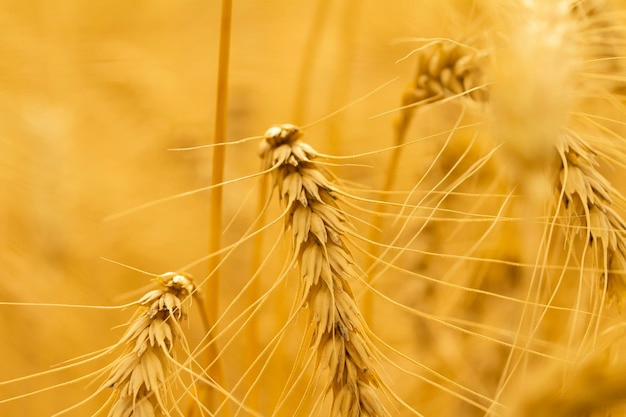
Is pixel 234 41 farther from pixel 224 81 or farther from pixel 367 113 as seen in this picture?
pixel 224 81

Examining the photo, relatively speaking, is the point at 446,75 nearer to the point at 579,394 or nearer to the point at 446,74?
the point at 446,74

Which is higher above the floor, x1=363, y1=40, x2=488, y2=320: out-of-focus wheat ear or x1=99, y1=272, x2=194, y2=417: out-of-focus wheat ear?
x1=363, y1=40, x2=488, y2=320: out-of-focus wheat ear

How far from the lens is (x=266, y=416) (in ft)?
2.89

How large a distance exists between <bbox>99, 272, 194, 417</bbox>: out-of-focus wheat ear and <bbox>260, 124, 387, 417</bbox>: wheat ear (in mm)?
79

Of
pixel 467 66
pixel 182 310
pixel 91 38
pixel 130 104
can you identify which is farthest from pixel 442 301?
pixel 91 38

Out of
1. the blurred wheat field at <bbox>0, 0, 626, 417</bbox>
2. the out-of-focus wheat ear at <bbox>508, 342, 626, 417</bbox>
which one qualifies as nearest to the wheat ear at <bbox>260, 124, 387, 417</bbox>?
the blurred wheat field at <bbox>0, 0, 626, 417</bbox>

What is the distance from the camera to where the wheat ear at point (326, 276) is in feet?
1.32

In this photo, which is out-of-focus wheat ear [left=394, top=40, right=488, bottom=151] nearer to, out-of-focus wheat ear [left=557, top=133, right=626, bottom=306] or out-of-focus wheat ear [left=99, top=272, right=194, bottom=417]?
out-of-focus wheat ear [left=557, top=133, right=626, bottom=306]

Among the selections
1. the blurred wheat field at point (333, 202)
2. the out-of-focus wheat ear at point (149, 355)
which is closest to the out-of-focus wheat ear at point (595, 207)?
the blurred wheat field at point (333, 202)

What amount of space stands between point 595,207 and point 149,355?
0.29 metres

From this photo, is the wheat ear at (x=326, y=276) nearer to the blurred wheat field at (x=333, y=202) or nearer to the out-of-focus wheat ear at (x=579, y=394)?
the blurred wheat field at (x=333, y=202)

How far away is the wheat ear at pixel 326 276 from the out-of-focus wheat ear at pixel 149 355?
0.26 ft

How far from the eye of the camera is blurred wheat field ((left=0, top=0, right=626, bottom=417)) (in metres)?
0.43

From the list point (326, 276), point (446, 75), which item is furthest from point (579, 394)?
point (446, 75)
